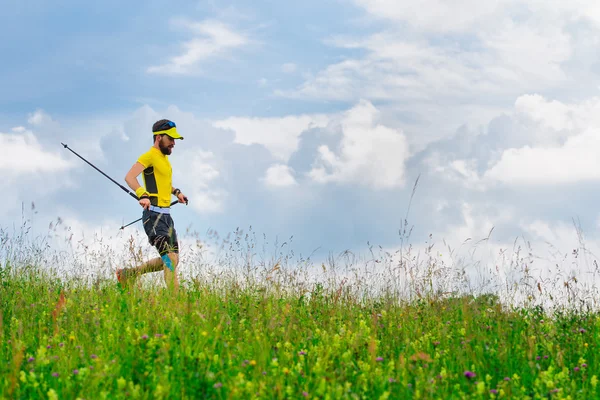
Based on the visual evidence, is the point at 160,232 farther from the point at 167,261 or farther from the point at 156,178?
the point at 156,178

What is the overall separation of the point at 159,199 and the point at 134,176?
0.41 m

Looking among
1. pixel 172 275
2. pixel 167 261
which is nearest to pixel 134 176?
pixel 167 261

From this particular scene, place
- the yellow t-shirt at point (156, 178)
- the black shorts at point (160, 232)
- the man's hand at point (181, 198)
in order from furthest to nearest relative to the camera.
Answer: the man's hand at point (181, 198)
the yellow t-shirt at point (156, 178)
the black shorts at point (160, 232)

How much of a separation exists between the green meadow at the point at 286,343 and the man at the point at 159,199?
0.24 meters

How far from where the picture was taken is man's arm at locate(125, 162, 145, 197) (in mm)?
7180

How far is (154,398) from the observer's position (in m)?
3.53

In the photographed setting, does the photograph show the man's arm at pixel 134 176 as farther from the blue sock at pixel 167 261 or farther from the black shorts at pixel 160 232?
the blue sock at pixel 167 261

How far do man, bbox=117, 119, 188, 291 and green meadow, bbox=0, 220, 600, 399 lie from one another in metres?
0.24

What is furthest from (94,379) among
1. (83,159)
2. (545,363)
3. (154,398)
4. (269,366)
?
(83,159)

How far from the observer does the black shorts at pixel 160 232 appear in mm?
7117

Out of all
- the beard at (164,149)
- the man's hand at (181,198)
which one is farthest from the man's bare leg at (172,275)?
the beard at (164,149)

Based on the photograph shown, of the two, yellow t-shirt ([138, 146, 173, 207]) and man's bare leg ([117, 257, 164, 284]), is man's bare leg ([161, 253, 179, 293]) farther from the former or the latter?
Result: yellow t-shirt ([138, 146, 173, 207])

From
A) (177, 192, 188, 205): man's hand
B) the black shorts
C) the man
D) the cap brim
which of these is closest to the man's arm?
the man

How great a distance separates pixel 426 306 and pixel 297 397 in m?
3.52
